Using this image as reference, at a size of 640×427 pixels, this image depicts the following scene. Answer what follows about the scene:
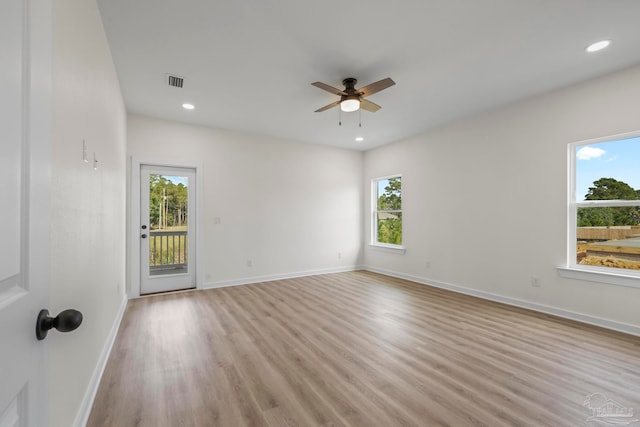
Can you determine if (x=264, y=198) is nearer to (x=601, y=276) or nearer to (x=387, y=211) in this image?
(x=387, y=211)

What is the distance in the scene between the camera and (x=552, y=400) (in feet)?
6.15

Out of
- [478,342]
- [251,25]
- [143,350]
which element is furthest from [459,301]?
[251,25]

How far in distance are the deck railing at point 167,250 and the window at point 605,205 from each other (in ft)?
17.5

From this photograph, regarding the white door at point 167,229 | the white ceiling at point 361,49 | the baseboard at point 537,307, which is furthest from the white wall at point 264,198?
the baseboard at point 537,307

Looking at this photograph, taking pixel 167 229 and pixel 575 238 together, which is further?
pixel 167 229

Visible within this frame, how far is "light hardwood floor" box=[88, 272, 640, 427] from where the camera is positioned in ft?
5.81

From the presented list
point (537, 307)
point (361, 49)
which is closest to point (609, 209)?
point (537, 307)

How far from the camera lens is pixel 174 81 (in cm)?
326

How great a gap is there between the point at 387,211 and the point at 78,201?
5.25 m

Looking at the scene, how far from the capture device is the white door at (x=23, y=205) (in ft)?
1.71

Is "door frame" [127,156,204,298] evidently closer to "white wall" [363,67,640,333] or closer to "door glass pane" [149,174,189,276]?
"door glass pane" [149,174,189,276]

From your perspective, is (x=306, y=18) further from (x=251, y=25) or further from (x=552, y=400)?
(x=552, y=400)

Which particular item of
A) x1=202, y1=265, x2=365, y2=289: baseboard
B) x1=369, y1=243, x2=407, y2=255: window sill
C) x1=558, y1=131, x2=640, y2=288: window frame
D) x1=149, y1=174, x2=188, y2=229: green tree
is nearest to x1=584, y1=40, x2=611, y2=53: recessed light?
x1=558, y1=131, x2=640, y2=288: window frame

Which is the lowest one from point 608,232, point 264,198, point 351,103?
point 608,232
